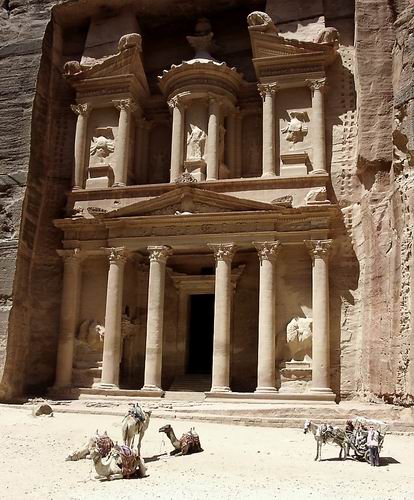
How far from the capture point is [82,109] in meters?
23.5

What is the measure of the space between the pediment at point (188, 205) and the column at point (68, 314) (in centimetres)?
196

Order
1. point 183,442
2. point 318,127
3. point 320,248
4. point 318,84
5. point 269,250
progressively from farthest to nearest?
point 318,84 → point 318,127 → point 269,250 → point 320,248 → point 183,442

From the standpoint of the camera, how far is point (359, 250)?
19734 mm

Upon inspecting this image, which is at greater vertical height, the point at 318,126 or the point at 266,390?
the point at 318,126

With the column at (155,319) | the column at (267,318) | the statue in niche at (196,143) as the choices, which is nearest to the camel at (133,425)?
the column at (267,318)

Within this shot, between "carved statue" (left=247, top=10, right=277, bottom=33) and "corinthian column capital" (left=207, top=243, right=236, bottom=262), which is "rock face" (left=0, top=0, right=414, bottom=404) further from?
"corinthian column capital" (left=207, top=243, right=236, bottom=262)

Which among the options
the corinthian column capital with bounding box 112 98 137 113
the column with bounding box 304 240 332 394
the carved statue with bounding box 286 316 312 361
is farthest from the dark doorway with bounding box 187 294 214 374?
the corinthian column capital with bounding box 112 98 137 113

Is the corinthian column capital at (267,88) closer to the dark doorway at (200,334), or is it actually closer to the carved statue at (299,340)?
the dark doorway at (200,334)

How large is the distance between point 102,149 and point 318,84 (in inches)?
305

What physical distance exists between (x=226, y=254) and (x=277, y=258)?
157cm

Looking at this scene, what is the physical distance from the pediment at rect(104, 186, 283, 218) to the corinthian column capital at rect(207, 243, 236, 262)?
1103mm

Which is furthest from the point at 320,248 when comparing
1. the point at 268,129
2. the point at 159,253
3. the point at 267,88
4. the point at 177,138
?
the point at 177,138

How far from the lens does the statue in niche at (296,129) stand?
21531 mm

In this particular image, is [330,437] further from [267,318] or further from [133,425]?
[267,318]
